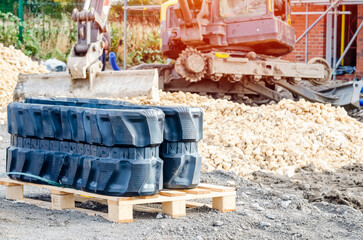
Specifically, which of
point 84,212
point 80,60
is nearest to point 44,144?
point 84,212

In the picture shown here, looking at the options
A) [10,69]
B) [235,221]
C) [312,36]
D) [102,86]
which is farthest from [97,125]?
[312,36]

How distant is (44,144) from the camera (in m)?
5.08

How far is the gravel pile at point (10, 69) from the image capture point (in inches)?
542

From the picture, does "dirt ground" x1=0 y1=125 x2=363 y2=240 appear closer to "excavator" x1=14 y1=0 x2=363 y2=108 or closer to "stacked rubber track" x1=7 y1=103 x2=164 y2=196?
"stacked rubber track" x1=7 y1=103 x2=164 y2=196

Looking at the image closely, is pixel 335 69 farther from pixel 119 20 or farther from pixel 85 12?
pixel 119 20

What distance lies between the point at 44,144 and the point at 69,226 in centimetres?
101

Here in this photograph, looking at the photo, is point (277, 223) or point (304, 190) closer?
point (277, 223)

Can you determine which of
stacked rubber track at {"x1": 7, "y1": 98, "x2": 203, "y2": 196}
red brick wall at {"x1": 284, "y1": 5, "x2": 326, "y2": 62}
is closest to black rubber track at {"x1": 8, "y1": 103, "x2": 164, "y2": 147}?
stacked rubber track at {"x1": 7, "y1": 98, "x2": 203, "y2": 196}

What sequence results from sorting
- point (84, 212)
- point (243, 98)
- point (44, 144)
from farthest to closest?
point (243, 98) → point (44, 144) → point (84, 212)

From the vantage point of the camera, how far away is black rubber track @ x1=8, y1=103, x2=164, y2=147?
4.37 meters

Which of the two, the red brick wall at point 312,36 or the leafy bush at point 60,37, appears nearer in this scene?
the red brick wall at point 312,36

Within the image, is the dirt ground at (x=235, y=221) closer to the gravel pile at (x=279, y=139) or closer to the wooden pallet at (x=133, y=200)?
the wooden pallet at (x=133, y=200)

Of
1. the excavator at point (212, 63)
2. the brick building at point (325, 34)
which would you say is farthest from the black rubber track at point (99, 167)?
the brick building at point (325, 34)

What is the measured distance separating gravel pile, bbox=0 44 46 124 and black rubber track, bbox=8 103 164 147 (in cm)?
851
